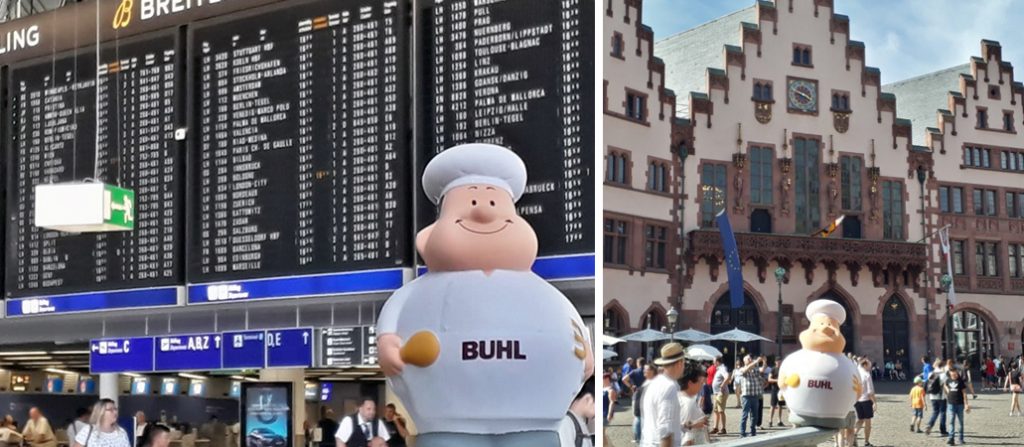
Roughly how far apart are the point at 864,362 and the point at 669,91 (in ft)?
3.70

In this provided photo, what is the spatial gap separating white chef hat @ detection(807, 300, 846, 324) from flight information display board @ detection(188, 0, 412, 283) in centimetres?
223

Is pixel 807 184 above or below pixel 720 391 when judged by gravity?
above

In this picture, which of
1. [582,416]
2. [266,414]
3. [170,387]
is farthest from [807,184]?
[170,387]

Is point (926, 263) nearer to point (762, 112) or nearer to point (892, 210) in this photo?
point (892, 210)

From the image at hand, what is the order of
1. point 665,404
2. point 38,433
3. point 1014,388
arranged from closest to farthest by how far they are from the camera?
point 665,404, point 1014,388, point 38,433

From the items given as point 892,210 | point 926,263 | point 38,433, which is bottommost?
point 38,433

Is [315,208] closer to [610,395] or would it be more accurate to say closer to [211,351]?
[211,351]

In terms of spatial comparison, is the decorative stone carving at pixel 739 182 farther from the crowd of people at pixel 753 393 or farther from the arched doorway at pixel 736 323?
the crowd of people at pixel 753 393

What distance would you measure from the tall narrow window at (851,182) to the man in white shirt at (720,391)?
69 centimetres

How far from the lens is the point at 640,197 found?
16.0ft

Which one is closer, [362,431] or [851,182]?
[851,182]

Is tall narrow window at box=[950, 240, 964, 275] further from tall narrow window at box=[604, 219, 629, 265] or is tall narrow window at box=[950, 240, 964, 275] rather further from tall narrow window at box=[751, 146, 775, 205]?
tall narrow window at box=[604, 219, 629, 265]

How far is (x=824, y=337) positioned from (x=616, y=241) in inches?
29.8

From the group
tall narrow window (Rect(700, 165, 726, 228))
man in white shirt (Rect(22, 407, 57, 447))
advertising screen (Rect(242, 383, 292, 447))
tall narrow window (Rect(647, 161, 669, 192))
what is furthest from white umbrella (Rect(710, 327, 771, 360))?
man in white shirt (Rect(22, 407, 57, 447))
